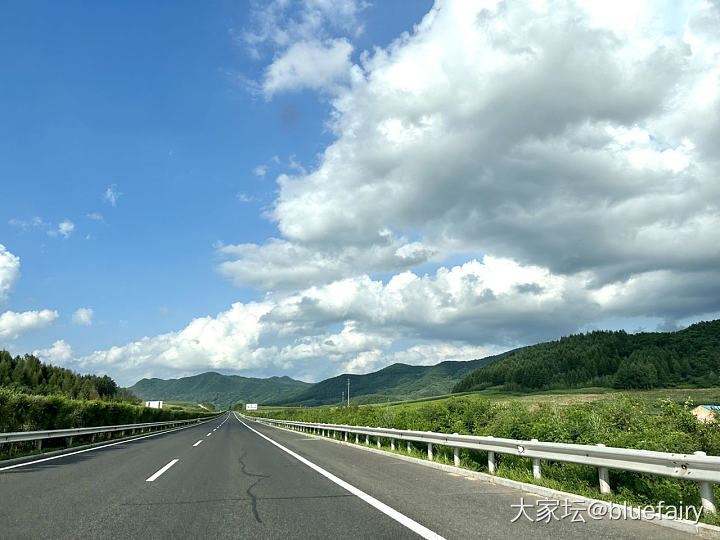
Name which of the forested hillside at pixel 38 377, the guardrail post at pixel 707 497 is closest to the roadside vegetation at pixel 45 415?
the guardrail post at pixel 707 497

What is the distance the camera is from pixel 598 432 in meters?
10.4

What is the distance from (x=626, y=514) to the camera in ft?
21.0

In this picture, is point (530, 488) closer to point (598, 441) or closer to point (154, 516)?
point (598, 441)

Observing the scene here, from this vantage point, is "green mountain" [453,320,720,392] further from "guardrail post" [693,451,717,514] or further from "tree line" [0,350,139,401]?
"guardrail post" [693,451,717,514]

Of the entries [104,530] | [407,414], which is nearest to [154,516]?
[104,530]

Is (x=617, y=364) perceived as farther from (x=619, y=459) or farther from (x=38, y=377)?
(x=619, y=459)

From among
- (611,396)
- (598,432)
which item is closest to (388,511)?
(598,432)

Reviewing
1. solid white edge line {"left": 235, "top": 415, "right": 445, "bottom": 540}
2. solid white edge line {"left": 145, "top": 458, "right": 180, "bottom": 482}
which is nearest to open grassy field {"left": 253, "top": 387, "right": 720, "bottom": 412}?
solid white edge line {"left": 235, "top": 415, "right": 445, "bottom": 540}

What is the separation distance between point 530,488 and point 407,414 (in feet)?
40.1

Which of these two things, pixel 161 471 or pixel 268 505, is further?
pixel 161 471

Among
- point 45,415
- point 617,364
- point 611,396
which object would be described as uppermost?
point 617,364

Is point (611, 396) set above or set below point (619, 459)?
above

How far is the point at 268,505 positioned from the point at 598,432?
23.9 ft

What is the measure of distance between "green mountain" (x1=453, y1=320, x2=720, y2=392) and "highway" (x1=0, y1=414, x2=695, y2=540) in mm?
152401
